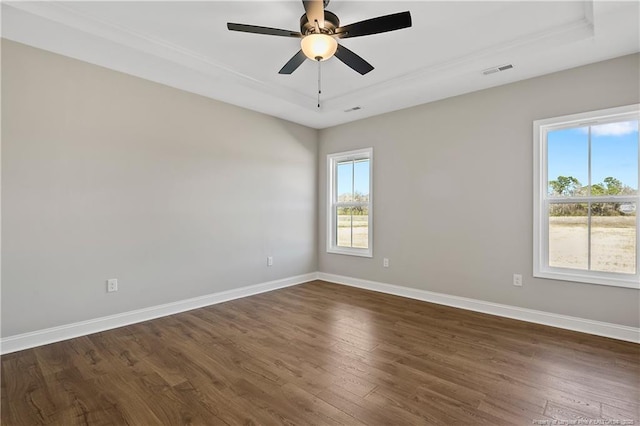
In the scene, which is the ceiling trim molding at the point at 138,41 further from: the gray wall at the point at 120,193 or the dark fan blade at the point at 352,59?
the dark fan blade at the point at 352,59

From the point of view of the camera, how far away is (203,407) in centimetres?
189

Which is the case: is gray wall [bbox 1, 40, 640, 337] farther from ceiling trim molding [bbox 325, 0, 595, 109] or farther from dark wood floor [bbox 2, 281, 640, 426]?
ceiling trim molding [bbox 325, 0, 595, 109]

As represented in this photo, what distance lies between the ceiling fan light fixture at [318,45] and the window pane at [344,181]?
290 centimetres

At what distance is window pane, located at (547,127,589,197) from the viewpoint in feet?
10.4

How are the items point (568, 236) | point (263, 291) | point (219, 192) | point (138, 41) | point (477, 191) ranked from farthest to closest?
point (263, 291) → point (219, 192) → point (477, 191) → point (568, 236) → point (138, 41)

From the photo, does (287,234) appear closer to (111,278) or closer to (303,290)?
(303,290)

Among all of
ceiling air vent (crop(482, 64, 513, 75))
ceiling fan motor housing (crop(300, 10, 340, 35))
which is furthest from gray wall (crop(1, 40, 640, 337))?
ceiling fan motor housing (crop(300, 10, 340, 35))

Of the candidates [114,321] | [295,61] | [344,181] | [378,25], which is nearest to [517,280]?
[344,181]

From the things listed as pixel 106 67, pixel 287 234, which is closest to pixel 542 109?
pixel 287 234

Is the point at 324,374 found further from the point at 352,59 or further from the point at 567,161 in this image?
the point at 567,161

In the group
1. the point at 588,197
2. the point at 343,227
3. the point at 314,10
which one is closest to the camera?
the point at 314,10

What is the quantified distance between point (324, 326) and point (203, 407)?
4.99ft

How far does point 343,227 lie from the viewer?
527 cm

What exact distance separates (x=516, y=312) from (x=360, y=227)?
2373mm
